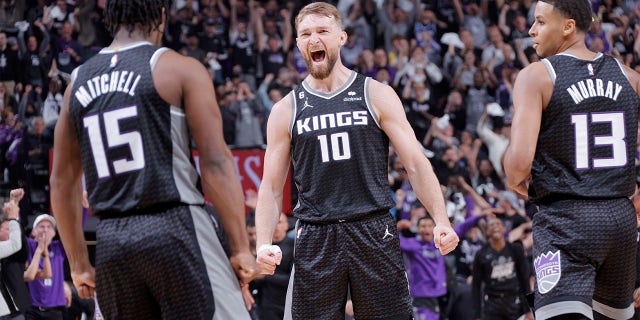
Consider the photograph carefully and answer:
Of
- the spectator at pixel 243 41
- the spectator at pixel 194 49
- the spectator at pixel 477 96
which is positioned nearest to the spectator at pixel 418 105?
the spectator at pixel 477 96

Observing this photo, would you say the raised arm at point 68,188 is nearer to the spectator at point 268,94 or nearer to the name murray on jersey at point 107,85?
the name murray on jersey at point 107,85

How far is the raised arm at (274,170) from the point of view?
6098 millimetres

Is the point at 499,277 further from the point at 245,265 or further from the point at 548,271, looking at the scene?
the point at 245,265

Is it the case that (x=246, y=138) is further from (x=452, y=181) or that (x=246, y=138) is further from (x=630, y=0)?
(x=630, y=0)

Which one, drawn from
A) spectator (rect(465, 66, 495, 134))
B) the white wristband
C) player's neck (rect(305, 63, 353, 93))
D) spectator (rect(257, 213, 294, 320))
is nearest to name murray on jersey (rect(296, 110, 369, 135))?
player's neck (rect(305, 63, 353, 93))

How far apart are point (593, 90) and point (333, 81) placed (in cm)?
162

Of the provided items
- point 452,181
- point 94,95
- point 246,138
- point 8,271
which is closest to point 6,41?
point 246,138

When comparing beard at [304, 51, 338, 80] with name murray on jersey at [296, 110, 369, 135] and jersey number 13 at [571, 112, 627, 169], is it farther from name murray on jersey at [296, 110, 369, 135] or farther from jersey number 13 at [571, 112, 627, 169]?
jersey number 13 at [571, 112, 627, 169]

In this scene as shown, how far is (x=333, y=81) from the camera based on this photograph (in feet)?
20.6

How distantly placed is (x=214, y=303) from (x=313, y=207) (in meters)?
1.69

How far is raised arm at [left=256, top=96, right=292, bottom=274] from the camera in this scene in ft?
20.0

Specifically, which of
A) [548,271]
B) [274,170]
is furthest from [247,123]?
[548,271]

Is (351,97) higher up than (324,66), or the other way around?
(324,66)

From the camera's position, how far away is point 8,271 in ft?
38.0
